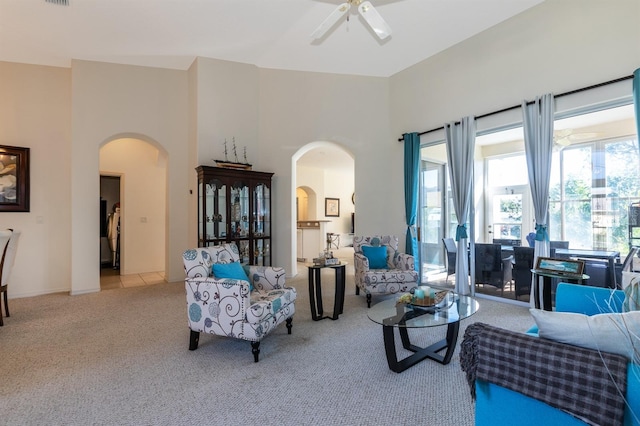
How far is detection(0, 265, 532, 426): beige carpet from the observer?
2.00m

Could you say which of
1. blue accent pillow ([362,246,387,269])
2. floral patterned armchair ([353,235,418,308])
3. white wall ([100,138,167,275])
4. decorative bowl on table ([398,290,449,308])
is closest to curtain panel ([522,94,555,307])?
floral patterned armchair ([353,235,418,308])

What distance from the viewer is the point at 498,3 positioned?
13.3 ft

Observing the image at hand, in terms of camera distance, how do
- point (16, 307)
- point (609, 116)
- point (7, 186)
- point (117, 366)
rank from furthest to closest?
point (7, 186)
point (16, 307)
point (609, 116)
point (117, 366)

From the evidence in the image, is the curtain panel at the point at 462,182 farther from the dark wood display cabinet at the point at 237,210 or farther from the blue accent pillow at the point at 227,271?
the blue accent pillow at the point at 227,271

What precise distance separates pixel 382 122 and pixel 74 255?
5.73 m

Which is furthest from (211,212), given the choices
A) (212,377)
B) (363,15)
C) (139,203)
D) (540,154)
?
(540,154)

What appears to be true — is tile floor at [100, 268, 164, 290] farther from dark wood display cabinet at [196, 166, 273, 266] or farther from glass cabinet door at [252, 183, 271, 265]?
glass cabinet door at [252, 183, 271, 265]

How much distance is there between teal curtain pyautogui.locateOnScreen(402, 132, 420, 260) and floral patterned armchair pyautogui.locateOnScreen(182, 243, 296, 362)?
10.3ft

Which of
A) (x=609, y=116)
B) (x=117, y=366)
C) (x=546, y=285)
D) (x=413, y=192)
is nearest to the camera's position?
(x=117, y=366)

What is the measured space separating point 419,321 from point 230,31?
14.7 ft

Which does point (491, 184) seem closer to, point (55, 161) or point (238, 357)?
point (238, 357)

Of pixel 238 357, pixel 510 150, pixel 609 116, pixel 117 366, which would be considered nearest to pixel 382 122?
pixel 510 150

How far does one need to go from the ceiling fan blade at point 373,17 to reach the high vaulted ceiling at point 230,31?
64 centimetres

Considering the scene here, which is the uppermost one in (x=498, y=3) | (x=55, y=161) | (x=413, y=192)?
(x=498, y=3)
